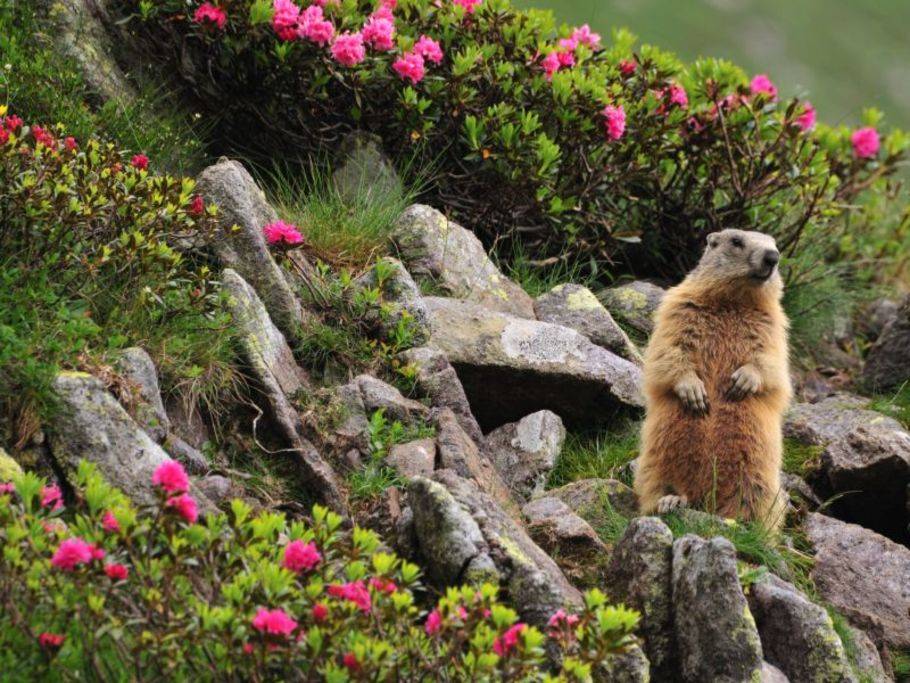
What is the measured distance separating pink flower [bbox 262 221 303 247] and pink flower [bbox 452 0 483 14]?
2.73 metres

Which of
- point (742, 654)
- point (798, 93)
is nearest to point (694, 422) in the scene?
point (742, 654)

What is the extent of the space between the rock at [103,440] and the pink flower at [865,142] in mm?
8091

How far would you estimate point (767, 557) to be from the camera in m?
6.29

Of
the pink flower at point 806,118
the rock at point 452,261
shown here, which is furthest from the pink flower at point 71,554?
the pink flower at point 806,118

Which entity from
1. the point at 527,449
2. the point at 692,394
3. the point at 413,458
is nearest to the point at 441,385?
the point at 527,449

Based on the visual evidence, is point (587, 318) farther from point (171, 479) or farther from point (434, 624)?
point (171, 479)

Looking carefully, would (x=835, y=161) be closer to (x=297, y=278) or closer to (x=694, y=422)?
(x=694, y=422)

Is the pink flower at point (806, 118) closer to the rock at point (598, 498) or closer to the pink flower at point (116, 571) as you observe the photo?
the rock at point (598, 498)

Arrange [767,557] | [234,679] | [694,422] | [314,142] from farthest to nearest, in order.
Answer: [314,142], [694,422], [767,557], [234,679]

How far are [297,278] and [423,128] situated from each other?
2.00 m

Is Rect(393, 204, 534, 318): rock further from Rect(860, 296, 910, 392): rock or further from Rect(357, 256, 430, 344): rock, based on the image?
Rect(860, 296, 910, 392): rock

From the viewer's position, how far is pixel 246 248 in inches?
267

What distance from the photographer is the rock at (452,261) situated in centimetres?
810

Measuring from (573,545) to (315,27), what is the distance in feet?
13.3
